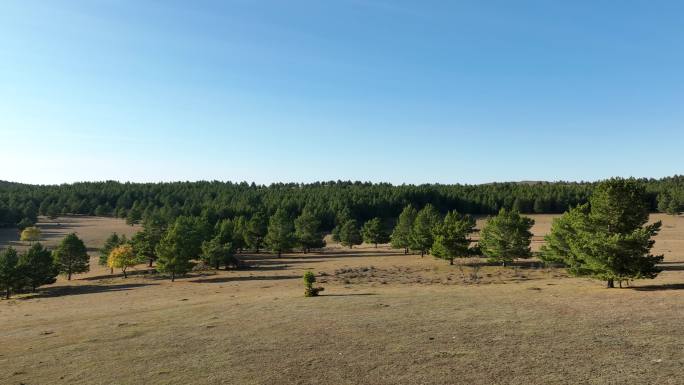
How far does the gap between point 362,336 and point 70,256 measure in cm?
6640

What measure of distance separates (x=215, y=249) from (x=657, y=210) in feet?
602

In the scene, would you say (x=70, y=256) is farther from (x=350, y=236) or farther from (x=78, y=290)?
(x=350, y=236)

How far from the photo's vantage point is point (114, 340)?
92.3ft

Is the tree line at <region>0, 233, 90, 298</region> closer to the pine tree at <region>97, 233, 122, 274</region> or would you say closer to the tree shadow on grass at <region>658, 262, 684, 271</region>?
the pine tree at <region>97, 233, 122, 274</region>

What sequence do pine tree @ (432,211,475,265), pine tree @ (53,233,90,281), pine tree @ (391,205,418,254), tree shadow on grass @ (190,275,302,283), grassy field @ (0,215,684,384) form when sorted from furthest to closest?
pine tree @ (391,205,418,254) < pine tree @ (53,233,90,281) < pine tree @ (432,211,475,265) < tree shadow on grass @ (190,275,302,283) < grassy field @ (0,215,684,384)

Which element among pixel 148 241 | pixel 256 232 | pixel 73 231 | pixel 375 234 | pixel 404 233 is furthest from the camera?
pixel 73 231

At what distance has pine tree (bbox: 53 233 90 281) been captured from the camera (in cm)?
7212

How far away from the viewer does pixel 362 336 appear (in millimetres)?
26031

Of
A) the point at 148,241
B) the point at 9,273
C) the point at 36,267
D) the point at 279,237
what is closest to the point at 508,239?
the point at 279,237

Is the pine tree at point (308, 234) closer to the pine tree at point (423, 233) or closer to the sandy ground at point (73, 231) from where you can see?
the pine tree at point (423, 233)

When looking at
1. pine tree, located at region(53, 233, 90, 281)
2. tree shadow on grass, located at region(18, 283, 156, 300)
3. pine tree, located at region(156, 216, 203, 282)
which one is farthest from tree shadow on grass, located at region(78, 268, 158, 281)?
tree shadow on grass, located at region(18, 283, 156, 300)


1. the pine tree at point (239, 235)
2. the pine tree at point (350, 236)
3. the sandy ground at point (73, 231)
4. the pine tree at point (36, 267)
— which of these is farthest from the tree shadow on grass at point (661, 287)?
the sandy ground at point (73, 231)

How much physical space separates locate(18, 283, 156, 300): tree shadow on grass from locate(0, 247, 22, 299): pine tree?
267cm

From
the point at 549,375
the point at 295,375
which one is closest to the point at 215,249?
the point at 295,375
